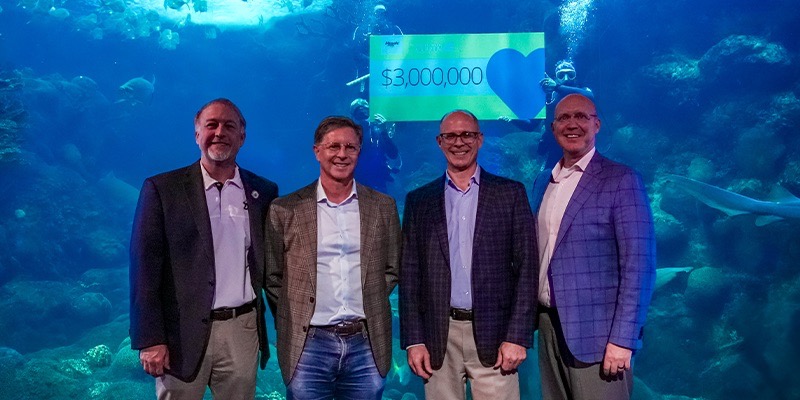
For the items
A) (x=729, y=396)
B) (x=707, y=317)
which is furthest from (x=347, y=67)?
(x=729, y=396)

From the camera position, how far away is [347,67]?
14.0 m

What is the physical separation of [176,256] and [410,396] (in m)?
6.19

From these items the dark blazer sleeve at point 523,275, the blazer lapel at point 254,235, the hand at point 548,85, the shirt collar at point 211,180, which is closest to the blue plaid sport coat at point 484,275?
the dark blazer sleeve at point 523,275

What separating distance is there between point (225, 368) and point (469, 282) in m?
1.28

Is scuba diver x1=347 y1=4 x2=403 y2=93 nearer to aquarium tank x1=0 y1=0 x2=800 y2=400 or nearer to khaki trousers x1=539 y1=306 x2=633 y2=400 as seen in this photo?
aquarium tank x1=0 y1=0 x2=800 y2=400

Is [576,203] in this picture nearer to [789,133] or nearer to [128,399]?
[128,399]

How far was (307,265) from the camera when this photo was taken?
2609 millimetres

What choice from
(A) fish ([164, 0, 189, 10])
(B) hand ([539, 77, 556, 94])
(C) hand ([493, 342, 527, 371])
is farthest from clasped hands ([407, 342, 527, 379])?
(A) fish ([164, 0, 189, 10])

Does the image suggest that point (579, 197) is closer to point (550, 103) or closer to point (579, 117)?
point (579, 117)

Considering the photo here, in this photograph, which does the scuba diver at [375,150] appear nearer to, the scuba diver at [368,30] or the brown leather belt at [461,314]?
the scuba diver at [368,30]

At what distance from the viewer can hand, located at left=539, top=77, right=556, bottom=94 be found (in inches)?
275

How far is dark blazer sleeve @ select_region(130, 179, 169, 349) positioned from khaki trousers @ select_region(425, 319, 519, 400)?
1.34 metres

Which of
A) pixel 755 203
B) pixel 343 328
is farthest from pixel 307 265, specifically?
pixel 755 203

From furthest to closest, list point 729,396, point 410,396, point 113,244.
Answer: point 113,244 < point 729,396 < point 410,396
